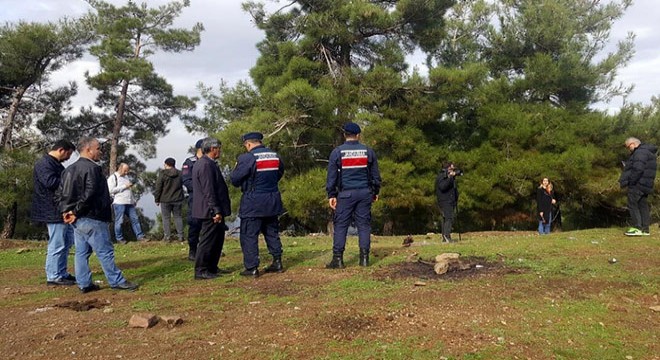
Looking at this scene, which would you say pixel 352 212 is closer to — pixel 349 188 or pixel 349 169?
pixel 349 188

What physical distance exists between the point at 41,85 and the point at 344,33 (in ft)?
43.1

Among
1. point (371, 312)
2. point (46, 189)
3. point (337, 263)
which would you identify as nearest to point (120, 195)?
point (46, 189)

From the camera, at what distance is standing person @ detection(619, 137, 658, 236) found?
918 cm

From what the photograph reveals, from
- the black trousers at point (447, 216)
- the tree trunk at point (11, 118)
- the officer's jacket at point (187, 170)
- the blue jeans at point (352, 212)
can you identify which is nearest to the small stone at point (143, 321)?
the blue jeans at point (352, 212)

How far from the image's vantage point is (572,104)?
19125mm

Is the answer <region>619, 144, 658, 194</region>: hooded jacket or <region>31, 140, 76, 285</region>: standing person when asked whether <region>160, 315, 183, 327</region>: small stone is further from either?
<region>619, 144, 658, 194</region>: hooded jacket

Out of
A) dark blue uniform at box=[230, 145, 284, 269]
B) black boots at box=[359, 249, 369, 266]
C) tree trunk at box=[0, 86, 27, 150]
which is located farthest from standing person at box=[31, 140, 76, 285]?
tree trunk at box=[0, 86, 27, 150]

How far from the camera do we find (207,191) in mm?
6312

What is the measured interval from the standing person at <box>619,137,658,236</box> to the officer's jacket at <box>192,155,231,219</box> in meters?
7.43

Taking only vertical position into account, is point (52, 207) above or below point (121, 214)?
above

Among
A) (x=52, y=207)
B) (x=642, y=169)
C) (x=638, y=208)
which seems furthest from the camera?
(x=638, y=208)

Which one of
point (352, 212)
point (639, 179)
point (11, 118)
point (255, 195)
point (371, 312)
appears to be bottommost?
point (371, 312)

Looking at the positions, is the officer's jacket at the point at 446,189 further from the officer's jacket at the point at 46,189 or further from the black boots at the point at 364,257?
the officer's jacket at the point at 46,189

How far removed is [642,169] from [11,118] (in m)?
20.9
